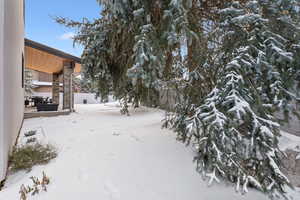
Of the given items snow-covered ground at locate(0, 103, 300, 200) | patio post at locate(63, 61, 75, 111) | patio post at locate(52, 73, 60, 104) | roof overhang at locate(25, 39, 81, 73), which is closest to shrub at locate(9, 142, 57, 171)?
snow-covered ground at locate(0, 103, 300, 200)

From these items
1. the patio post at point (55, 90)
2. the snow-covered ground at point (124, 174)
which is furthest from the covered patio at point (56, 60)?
the snow-covered ground at point (124, 174)

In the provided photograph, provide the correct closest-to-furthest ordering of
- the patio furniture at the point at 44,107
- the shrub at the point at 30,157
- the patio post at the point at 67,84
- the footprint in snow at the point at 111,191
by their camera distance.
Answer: the footprint in snow at the point at 111,191
the shrub at the point at 30,157
the patio furniture at the point at 44,107
the patio post at the point at 67,84

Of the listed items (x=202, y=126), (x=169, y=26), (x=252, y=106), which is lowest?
(x=202, y=126)

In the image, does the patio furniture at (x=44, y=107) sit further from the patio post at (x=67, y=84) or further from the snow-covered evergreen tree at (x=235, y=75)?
the snow-covered evergreen tree at (x=235, y=75)

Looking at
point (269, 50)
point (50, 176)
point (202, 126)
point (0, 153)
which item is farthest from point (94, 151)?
point (269, 50)

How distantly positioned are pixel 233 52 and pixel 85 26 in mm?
3821

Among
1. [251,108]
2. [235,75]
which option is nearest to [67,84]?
[235,75]

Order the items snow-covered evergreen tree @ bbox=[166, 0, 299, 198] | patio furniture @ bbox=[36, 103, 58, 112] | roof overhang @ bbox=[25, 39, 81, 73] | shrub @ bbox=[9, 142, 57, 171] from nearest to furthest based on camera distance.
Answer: snow-covered evergreen tree @ bbox=[166, 0, 299, 198]
shrub @ bbox=[9, 142, 57, 171]
roof overhang @ bbox=[25, 39, 81, 73]
patio furniture @ bbox=[36, 103, 58, 112]

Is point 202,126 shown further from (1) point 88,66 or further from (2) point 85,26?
(2) point 85,26

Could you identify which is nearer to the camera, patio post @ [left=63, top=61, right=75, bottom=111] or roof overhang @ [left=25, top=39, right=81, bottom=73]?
roof overhang @ [left=25, top=39, right=81, bottom=73]

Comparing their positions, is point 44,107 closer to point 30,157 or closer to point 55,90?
point 55,90

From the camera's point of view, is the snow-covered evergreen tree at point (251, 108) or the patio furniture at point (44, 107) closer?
the snow-covered evergreen tree at point (251, 108)

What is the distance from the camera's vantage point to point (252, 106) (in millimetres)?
1878

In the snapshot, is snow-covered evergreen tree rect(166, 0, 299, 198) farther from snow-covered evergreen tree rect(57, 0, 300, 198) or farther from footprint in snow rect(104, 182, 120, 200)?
footprint in snow rect(104, 182, 120, 200)
